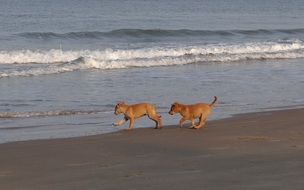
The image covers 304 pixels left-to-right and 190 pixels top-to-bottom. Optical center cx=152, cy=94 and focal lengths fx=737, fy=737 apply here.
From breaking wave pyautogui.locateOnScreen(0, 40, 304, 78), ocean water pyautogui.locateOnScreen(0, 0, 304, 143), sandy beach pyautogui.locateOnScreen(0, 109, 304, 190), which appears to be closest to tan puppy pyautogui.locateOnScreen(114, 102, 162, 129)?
sandy beach pyautogui.locateOnScreen(0, 109, 304, 190)

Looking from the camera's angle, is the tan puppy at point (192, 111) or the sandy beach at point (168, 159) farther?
the tan puppy at point (192, 111)

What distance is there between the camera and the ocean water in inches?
477

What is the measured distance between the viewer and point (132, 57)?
24484 mm

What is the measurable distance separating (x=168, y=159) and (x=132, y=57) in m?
16.8

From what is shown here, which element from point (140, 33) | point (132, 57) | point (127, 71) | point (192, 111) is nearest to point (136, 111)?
point (192, 111)

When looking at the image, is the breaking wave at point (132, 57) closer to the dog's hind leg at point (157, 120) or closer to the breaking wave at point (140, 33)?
the breaking wave at point (140, 33)

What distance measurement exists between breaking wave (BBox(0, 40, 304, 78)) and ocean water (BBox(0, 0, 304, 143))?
4 centimetres

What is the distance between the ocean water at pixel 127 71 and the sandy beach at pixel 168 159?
3.59 feet

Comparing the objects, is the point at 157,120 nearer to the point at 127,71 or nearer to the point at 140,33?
the point at 127,71

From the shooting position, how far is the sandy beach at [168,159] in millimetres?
6488

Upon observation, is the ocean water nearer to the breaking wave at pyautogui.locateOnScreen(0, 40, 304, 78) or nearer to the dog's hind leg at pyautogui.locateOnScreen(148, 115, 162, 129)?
the breaking wave at pyautogui.locateOnScreen(0, 40, 304, 78)

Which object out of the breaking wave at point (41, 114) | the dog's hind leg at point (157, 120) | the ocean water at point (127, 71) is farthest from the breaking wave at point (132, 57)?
the dog's hind leg at point (157, 120)

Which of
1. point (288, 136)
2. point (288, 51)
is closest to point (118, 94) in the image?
point (288, 136)

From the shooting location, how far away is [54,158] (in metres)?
8.01
